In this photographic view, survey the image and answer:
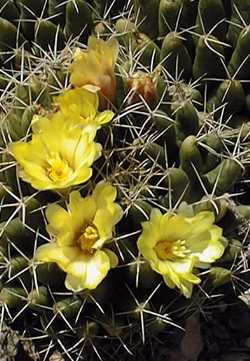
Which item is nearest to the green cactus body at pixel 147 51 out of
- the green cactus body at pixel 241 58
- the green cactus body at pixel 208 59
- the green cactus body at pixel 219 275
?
the green cactus body at pixel 208 59

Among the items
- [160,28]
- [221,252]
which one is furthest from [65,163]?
[160,28]

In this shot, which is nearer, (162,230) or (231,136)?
(162,230)

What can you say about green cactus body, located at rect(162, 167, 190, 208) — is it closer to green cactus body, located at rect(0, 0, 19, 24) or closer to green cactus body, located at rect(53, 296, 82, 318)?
green cactus body, located at rect(53, 296, 82, 318)

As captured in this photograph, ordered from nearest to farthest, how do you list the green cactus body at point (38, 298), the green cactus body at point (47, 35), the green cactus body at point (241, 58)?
the green cactus body at point (38, 298) → the green cactus body at point (241, 58) → the green cactus body at point (47, 35)

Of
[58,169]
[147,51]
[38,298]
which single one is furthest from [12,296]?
[147,51]

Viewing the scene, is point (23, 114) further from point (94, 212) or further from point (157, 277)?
point (157, 277)

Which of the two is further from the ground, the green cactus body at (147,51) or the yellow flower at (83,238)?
the green cactus body at (147,51)

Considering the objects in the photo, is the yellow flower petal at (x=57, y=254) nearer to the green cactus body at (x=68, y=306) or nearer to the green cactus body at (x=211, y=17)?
the green cactus body at (x=68, y=306)
